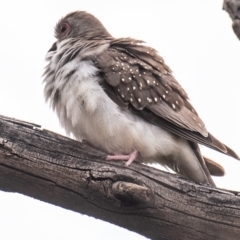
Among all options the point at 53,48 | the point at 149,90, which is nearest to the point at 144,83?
the point at 149,90

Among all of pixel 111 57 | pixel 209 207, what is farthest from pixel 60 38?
pixel 209 207

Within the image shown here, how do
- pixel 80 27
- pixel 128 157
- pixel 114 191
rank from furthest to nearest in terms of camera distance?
1. pixel 80 27
2. pixel 128 157
3. pixel 114 191

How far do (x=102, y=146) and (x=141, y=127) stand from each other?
323mm

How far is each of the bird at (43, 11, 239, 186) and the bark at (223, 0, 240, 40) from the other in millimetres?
1988

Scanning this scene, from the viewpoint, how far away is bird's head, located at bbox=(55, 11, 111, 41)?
5719mm

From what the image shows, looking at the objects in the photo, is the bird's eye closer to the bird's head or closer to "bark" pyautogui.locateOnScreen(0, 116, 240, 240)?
the bird's head

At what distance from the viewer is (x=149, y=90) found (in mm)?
4922

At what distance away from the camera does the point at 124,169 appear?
3879 mm

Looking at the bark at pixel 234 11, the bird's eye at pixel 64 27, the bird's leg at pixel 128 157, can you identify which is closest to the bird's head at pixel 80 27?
the bird's eye at pixel 64 27

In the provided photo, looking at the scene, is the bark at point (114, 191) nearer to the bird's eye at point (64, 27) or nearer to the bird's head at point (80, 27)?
the bird's head at point (80, 27)

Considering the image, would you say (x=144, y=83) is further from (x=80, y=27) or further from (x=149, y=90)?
(x=80, y=27)

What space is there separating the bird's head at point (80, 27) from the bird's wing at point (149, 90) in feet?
1.86

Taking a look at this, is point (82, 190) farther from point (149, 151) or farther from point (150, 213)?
point (149, 151)

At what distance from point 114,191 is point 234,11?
1.42 meters
